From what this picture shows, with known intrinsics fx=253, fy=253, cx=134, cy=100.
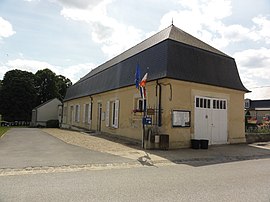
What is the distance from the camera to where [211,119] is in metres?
14.3

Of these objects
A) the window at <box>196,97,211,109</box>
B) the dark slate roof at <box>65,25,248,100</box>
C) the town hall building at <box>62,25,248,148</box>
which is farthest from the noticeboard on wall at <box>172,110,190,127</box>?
the dark slate roof at <box>65,25,248,100</box>

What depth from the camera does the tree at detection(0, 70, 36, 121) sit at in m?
42.1

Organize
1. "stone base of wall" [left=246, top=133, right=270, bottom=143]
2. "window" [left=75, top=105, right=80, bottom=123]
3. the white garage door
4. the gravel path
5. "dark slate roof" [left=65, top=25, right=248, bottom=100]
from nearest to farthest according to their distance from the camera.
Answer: the gravel path < "dark slate roof" [left=65, top=25, right=248, bottom=100] < the white garage door < "stone base of wall" [left=246, top=133, right=270, bottom=143] < "window" [left=75, top=105, right=80, bottom=123]

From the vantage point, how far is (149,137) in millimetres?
11938

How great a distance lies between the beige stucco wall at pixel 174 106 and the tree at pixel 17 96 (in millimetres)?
28250

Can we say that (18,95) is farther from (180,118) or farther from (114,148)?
(180,118)

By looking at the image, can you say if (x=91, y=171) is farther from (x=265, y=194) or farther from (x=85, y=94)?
(x=85, y=94)

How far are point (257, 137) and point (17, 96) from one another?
125ft

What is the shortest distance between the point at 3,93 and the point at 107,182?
42.5 meters

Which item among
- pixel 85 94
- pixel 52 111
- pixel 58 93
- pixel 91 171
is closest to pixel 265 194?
pixel 91 171

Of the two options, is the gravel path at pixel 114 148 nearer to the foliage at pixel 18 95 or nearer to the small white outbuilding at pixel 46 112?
the small white outbuilding at pixel 46 112

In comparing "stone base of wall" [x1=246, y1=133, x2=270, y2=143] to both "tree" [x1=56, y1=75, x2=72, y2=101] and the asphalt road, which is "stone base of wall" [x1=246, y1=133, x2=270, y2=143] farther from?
"tree" [x1=56, y1=75, x2=72, y2=101]

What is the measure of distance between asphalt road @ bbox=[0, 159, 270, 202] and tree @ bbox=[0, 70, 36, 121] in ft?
132

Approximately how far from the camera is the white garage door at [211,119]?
45.1 ft
